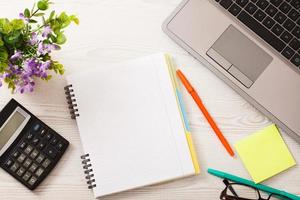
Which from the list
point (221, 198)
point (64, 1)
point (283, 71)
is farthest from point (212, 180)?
point (64, 1)

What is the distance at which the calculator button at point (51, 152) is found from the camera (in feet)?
2.75

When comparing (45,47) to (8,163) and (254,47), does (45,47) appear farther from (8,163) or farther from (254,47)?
(254,47)

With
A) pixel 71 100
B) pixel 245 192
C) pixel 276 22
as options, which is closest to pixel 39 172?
pixel 71 100

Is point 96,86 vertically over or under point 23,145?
over

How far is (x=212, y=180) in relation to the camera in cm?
86

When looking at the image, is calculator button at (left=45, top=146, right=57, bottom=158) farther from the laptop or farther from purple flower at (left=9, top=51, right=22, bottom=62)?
the laptop

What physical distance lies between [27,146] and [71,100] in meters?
0.12

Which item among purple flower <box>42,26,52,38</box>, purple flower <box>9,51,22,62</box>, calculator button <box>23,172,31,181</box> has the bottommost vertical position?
calculator button <box>23,172,31,181</box>

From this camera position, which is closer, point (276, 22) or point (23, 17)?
point (23, 17)

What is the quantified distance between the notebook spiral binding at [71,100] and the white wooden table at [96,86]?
0.01m

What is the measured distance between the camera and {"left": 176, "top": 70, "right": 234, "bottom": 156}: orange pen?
0.86m

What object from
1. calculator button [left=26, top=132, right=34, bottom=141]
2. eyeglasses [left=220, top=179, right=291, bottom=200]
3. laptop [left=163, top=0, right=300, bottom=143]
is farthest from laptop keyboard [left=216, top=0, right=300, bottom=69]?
calculator button [left=26, top=132, right=34, bottom=141]

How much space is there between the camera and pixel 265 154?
34.1 inches

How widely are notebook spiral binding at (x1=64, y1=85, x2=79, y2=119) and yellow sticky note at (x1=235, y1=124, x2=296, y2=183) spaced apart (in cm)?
33
